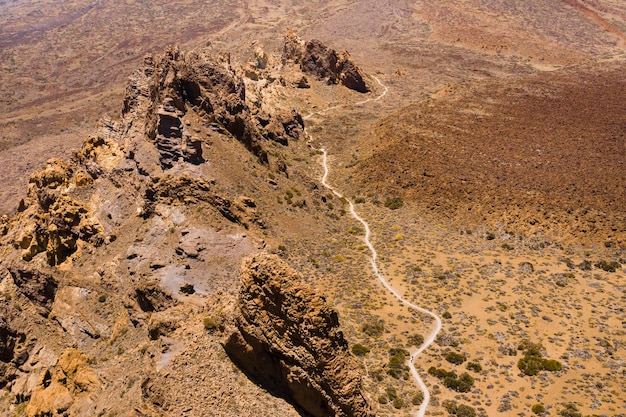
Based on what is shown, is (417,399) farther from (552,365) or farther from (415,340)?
(552,365)

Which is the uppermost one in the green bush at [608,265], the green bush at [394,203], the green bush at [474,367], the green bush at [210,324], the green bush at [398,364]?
the green bush at [210,324]

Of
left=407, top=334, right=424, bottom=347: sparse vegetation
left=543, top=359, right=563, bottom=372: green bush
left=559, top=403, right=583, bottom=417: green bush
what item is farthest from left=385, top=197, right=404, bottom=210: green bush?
left=559, top=403, right=583, bottom=417: green bush

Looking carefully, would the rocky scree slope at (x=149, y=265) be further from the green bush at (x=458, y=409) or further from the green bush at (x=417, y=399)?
the green bush at (x=458, y=409)

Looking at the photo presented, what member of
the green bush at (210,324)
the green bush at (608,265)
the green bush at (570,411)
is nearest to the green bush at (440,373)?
the green bush at (570,411)

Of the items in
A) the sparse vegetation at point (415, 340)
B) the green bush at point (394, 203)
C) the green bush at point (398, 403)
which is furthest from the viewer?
the green bush at point (394, 203)

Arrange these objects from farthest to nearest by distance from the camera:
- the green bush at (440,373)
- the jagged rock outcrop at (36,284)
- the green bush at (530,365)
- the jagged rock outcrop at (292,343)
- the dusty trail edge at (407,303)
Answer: the jagged rock outcrop at (36,284)
the green bush at (530,365)
the green bush at (440,373)
the dusty trail edge at (407,303)
the jagged rock outcrop at (292,343)

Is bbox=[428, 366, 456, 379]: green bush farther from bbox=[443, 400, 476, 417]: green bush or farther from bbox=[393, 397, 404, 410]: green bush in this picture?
bbox=[393, 397, 404, 410]: green bush

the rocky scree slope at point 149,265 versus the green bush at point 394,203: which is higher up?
the rocky scree slope at point 149,265

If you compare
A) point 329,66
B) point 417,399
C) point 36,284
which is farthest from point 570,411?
point 329,66
